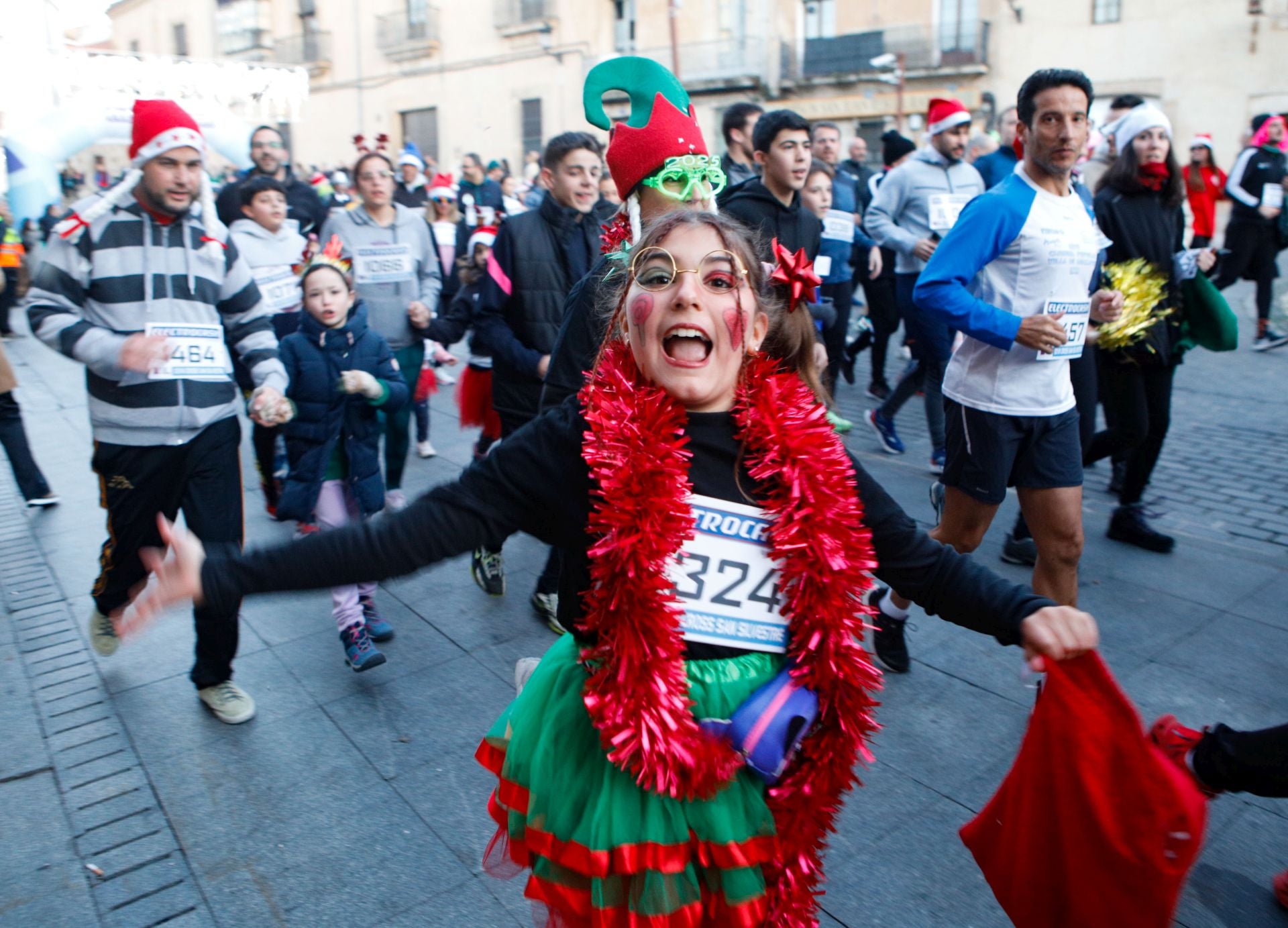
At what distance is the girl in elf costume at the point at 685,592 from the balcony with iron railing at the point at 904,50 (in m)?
26.1

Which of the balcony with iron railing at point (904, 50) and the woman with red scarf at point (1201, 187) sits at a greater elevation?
the balcony with iron railing at point (904, 50)

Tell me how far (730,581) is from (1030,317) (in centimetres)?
210

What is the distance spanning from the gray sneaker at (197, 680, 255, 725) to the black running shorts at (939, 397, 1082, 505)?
108 inches

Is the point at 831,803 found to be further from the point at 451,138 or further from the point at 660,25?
the point at 451,138

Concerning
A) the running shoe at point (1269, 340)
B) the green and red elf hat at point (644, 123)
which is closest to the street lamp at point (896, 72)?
the running shoe at point (1269, 340)

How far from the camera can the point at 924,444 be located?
733 cm

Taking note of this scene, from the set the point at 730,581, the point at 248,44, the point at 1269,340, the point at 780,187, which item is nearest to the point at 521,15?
the point at 248,44

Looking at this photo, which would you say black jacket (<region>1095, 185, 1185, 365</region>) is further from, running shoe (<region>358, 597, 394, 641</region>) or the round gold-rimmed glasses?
running shoe (<region>358, 597, 394, 641</region>)

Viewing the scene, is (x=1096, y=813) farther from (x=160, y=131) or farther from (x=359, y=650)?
(x=160, y=131)

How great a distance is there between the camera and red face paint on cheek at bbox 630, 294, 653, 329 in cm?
188

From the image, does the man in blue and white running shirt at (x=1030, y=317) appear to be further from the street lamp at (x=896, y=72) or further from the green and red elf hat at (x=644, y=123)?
the street lamp at (x=896, y=72)

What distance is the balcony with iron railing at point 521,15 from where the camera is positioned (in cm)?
3050

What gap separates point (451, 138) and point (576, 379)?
32.9 meters

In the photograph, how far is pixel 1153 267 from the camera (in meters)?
4.77
